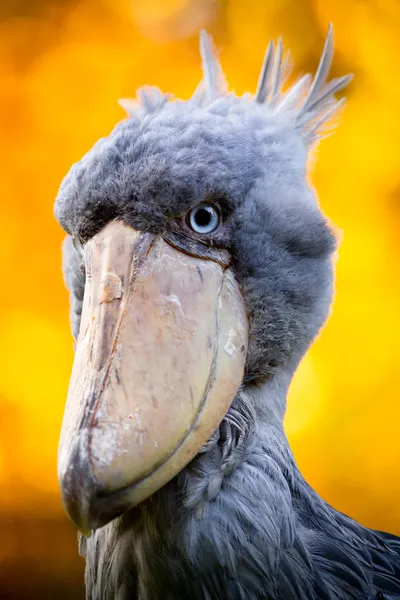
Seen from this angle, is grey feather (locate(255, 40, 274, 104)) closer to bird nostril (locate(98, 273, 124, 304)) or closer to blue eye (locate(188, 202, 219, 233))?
blue eye (locate(188, 202, 219, 233))

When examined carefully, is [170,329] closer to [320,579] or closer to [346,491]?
[320,579]

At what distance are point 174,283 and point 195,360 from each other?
0.12m

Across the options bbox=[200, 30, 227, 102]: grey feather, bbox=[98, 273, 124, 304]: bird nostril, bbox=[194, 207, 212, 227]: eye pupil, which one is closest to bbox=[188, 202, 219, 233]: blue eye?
bbox=[194, 207, 212, 227]: eye pupil

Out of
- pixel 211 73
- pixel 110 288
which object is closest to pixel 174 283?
pixel 110 288

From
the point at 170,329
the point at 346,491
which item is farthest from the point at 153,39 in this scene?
the point at 346,491

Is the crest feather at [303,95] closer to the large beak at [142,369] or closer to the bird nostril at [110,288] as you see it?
the large beak at [142,369]

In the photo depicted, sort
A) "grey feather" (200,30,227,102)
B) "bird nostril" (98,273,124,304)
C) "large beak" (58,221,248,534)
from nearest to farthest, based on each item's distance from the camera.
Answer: "large beak" (58,221,248,534)
"bird nostril" (98,273,124,304)
"grey feather" (200,30,227,102)

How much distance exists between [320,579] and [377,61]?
6.01ft

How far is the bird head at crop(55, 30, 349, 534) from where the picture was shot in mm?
768

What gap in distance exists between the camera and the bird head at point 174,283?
2.52 ft

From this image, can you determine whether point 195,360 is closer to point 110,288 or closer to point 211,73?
point 110,288

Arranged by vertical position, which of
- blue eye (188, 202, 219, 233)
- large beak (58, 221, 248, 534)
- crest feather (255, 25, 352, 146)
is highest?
crest feather (255, 25, 352, 146)

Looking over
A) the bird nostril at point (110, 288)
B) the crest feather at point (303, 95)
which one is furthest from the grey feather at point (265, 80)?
the bird nostril at point (110, 288)

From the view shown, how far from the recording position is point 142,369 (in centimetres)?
81
